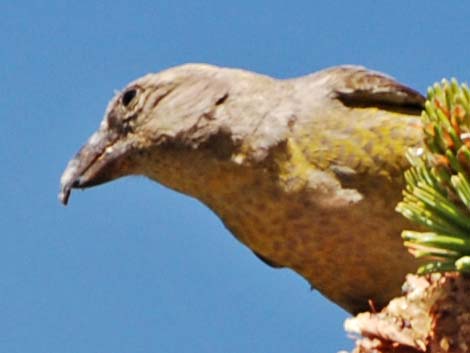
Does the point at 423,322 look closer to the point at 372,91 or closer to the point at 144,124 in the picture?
the point at 372,91

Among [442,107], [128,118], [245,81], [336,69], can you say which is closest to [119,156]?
[128,118]

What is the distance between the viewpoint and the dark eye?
553cm

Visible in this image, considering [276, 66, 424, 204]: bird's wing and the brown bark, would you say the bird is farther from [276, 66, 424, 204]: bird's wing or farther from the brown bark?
the brown bark

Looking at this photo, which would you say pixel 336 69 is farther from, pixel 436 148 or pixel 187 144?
pixel 436 148

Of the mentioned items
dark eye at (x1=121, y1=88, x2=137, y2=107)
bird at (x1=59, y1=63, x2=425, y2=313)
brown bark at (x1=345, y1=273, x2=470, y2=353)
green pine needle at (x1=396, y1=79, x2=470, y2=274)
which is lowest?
brown bark at (x1=345, y1=273, x2=470, y2=353)

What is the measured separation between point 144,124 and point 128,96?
0.85ft

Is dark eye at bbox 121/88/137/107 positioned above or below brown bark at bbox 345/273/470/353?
above

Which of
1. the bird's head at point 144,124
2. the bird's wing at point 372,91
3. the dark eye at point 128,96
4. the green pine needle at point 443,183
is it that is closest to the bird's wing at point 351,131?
the bird's wing at point 372,91

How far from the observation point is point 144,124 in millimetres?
5379

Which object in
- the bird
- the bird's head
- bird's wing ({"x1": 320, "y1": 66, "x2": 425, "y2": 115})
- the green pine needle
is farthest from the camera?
the bird's head

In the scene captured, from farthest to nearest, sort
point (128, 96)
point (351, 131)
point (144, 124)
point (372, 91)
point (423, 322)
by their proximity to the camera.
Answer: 1. point (128, 96)
2. point (144, 124)
3. point (372, 91)
4. point (351, 131)
5. point (423, 322)

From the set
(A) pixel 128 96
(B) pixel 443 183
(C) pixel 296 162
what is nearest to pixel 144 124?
Answer: (A) pixel 128 96

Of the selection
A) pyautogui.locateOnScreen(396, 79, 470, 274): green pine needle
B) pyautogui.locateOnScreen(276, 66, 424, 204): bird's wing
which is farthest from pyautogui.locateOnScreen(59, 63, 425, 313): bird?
pyautogui.locateOnScreen(396, 79, 470, 274): green pine needle

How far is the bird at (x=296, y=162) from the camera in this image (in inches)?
177
